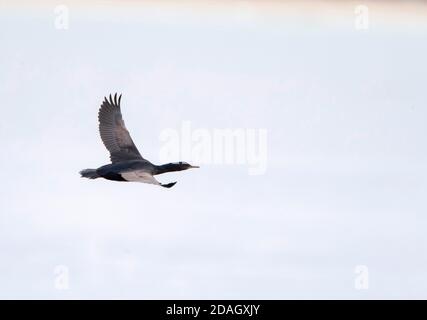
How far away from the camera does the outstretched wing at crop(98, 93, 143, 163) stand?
70.9 feet

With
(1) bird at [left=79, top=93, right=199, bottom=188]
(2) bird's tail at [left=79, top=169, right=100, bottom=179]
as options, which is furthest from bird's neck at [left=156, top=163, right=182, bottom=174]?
(2) bird's tail at [left=79, top=169, right=100, bottom=179]

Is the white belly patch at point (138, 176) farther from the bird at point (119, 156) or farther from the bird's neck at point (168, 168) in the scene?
the bird's neck at point (168, 168)

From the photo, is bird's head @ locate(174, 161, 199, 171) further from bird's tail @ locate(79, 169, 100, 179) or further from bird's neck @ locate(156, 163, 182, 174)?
bird's tail @ locate(79, 169, 100, 179)

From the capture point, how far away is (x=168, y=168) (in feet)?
70.9

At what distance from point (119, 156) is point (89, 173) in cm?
68

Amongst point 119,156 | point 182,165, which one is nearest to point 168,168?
point 182,165

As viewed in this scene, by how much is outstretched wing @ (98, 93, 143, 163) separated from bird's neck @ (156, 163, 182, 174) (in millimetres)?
349

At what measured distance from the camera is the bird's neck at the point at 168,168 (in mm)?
21481

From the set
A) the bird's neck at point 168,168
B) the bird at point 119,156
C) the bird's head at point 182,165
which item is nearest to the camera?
the bird at point 119,156

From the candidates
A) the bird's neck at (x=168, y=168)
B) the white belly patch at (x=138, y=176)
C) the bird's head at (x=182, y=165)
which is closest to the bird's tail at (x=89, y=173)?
the white belly patch at (x=138, y=176)

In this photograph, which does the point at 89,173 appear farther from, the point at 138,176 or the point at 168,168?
the point at 168,168
